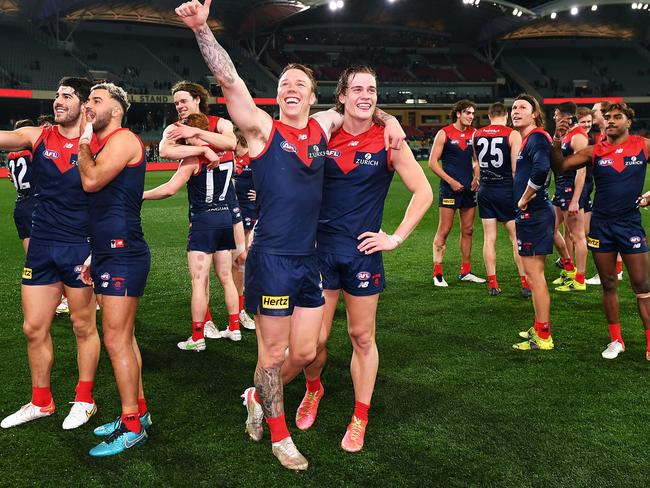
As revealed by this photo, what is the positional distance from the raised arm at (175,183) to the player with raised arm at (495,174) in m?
3.65

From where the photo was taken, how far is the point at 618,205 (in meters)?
5.21

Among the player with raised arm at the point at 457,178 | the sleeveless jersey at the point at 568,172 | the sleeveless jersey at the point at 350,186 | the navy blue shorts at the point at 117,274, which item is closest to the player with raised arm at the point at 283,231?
the sleeveless jersey at the point at 350,186

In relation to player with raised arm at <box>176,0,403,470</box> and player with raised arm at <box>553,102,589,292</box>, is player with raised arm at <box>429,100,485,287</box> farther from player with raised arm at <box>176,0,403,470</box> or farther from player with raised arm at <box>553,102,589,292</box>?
player with raised arm at <box>176,0,403,470</box>

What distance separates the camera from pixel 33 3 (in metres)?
38.8

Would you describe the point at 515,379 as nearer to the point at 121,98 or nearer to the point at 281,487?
the point at 281,487

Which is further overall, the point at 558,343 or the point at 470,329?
the point at 470,329

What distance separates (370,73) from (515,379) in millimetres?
2759

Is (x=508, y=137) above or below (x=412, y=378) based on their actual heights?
above

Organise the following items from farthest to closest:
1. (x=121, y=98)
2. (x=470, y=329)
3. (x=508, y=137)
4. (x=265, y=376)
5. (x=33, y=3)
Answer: (x=33, y=3)
(x=508, y=137)
(x=470, y=329)
(x=121, y=98)
(x=265, y=376)

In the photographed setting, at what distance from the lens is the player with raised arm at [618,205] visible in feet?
16.9

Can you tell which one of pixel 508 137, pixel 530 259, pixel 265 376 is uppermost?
→ pixel 508 137

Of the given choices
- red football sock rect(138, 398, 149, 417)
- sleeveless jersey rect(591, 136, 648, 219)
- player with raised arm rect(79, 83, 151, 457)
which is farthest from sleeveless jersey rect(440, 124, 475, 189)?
red football sock rect(138, 398, 149, 417)

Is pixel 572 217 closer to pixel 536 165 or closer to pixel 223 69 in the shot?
pixel 536 165

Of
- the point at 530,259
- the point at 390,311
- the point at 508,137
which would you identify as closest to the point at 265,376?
the point at 530,259
